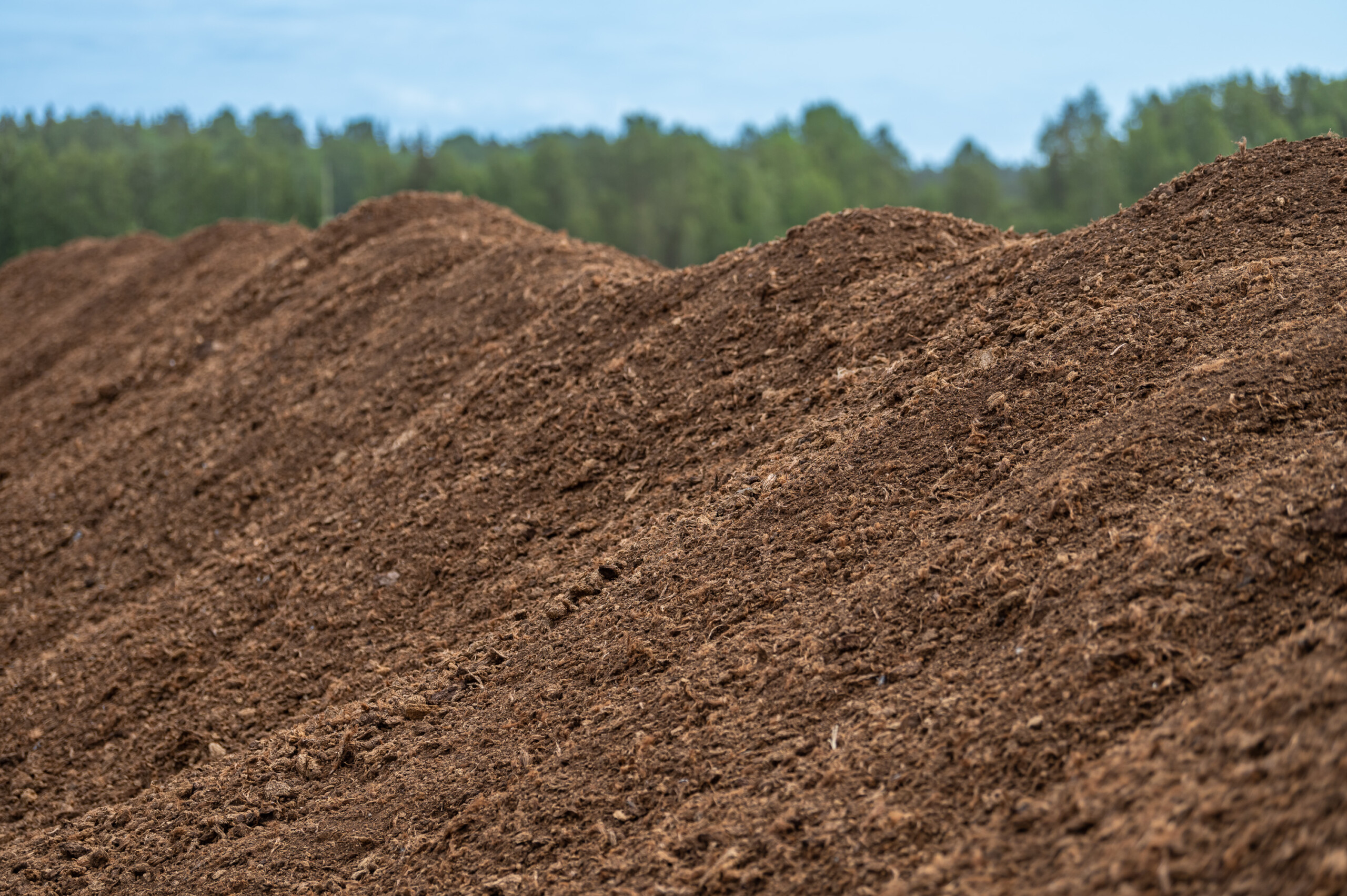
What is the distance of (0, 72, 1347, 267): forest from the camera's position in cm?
5191

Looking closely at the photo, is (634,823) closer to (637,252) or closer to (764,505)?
(764,505)

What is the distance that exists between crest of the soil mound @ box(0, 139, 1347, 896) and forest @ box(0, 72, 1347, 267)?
48.7 meters

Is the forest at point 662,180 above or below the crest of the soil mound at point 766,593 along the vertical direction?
above

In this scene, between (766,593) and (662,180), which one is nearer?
(766,593)

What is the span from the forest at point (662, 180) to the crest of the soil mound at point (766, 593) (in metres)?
48.7

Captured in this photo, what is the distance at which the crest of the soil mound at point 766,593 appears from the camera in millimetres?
2645

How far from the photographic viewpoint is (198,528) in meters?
6.89

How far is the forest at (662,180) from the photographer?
51.9 metres

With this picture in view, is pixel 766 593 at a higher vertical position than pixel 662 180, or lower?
lower

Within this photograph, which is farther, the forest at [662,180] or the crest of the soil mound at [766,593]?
the forest at [662,180]

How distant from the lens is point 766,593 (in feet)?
12.6

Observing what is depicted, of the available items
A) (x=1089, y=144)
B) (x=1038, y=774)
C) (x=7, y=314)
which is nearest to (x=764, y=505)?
(x=1038, y=774)

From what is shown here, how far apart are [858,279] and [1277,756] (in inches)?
168

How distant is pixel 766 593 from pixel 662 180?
205 feet
